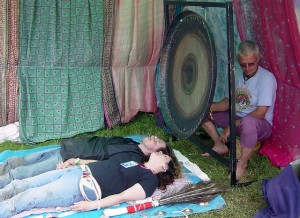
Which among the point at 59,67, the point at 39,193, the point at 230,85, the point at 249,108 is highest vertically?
the point at 59,67

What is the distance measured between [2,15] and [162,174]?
2159mm

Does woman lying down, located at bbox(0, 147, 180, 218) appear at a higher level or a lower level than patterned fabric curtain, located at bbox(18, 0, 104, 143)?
lower

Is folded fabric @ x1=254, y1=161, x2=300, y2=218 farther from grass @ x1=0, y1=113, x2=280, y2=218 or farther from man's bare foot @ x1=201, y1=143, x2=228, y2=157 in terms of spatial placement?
man's bare foot @ x1=201, y1=143, x2=228, y2=157

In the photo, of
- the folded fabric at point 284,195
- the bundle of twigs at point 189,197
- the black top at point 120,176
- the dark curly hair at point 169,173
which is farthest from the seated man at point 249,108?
the black top at point 120,176

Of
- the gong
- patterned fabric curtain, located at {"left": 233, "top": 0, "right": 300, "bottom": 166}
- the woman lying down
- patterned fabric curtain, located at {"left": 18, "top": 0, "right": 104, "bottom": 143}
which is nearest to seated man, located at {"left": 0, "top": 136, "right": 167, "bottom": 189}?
the woman lying down

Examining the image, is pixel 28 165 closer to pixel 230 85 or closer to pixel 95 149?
pixel 95 149

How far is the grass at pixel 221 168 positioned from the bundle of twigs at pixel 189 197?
0.35 feet

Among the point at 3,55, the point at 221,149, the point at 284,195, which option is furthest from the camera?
the point at 3,55

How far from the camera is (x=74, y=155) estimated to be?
3.14 m

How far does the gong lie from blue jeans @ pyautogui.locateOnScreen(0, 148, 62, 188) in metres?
0.97

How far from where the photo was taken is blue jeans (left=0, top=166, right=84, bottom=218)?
266 centimetres

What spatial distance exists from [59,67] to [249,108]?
1.90m

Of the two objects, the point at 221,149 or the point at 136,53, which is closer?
the point at 221,149

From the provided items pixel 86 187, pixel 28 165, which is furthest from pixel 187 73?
pixel 28 165
